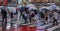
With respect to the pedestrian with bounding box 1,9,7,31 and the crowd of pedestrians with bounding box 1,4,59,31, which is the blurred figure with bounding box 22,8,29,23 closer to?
the crowd of pedestrians with bounding box 1,4,59,31

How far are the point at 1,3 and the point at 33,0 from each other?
25 cm

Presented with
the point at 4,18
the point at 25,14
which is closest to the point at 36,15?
the point at 25,14

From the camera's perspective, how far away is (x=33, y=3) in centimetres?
96

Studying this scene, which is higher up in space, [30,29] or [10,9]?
[10,9]

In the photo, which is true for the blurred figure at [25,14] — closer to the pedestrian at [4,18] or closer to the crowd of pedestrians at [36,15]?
the crowd of pedestrians at [36,15]

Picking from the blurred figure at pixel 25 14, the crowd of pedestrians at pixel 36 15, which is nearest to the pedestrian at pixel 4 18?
the crowd of pedestrians at pixel 36 15

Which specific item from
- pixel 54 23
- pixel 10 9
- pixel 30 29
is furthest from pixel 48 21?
pixel 10 9

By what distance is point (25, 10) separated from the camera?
0.97m

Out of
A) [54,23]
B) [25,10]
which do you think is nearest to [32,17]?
[25,10]

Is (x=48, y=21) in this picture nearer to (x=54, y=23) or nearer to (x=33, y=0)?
(x=54, y=23)

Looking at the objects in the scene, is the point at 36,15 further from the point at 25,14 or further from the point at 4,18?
the point at 4,18

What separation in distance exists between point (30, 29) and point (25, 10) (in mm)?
153

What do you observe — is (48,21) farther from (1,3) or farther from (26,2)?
(1,3)

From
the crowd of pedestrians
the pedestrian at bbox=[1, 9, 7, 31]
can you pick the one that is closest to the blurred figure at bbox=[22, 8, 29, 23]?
the crowd of pedestrians
